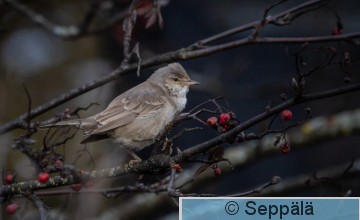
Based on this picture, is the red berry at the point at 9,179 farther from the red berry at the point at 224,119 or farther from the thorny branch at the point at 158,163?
the red berry at the point at 224,119

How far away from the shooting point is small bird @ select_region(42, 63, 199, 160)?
2992 mm

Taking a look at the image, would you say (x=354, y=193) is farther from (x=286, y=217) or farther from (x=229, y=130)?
(x=229, y=130)

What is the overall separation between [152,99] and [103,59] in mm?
749

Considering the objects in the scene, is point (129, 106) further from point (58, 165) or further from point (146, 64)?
point (58, 165)

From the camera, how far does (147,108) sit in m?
3.10

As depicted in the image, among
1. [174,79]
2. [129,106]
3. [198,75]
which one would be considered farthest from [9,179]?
[198,75]

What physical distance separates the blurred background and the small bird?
0.09 m

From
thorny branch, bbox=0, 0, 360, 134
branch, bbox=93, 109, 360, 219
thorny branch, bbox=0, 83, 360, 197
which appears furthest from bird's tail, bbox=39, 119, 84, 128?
branch, bbox=93, 109, 360, 219

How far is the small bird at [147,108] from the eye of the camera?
118 inches

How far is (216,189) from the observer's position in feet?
11.6

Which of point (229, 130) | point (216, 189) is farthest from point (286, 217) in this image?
point (216, 189)

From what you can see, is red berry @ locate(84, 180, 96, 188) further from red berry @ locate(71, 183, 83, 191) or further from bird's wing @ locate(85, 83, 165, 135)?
bird's wing @ locate(85, 83, 165, 135)

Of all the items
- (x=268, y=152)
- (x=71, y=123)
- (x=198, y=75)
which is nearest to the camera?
(x=71, y=123)

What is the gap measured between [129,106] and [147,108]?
0.23 feet
